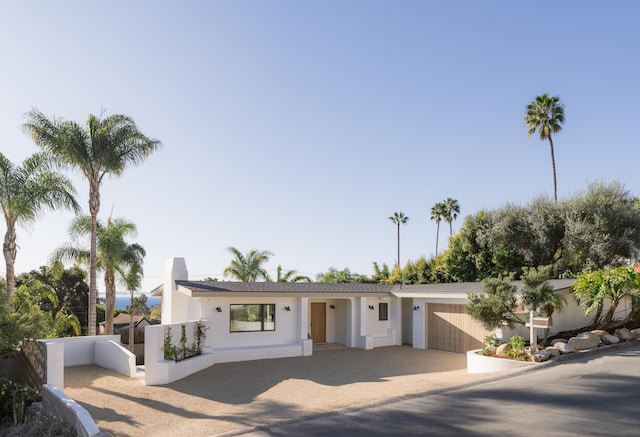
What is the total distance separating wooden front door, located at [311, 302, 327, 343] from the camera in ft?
74.4

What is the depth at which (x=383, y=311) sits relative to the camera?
22.7 m

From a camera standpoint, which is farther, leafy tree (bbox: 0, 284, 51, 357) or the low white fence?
the low white fence

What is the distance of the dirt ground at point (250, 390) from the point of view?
1013 centimetres

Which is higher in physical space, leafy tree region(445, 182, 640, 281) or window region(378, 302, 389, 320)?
leafy tree region(445, 182, 640, 281)

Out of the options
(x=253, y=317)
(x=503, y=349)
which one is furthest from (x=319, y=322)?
(x=503, y=349)

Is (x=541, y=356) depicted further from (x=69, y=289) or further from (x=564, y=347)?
(x=69, y=289)

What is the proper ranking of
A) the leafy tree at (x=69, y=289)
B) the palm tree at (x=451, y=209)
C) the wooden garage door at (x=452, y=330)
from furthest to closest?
the palm tree at (x=451, y=209) → the leafy tree at (x=69, y=289) → the wooden garage door at (x=452, y=330)

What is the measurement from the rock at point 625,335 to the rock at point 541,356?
385 centimetres

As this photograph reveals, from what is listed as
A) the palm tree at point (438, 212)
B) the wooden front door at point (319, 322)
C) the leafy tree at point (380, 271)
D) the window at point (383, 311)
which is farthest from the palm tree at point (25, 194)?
the palm tree at point (438, 212)

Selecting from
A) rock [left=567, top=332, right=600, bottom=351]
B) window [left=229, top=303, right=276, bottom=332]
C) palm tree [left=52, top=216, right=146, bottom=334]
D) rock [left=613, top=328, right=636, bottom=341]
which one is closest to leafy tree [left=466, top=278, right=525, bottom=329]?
rock [left=567, top=332, right=600, bottom=351]

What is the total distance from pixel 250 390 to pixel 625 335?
12.7 meters

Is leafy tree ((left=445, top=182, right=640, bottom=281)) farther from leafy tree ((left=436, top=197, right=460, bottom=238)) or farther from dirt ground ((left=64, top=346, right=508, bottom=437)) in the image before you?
leafy tree ((left=436, top=197, right=460, bottom=238))

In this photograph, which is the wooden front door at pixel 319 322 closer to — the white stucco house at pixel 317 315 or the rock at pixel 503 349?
the white stucco house at pixel 317 315

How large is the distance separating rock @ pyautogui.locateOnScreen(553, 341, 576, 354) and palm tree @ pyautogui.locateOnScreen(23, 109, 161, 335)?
18226 millimetres
